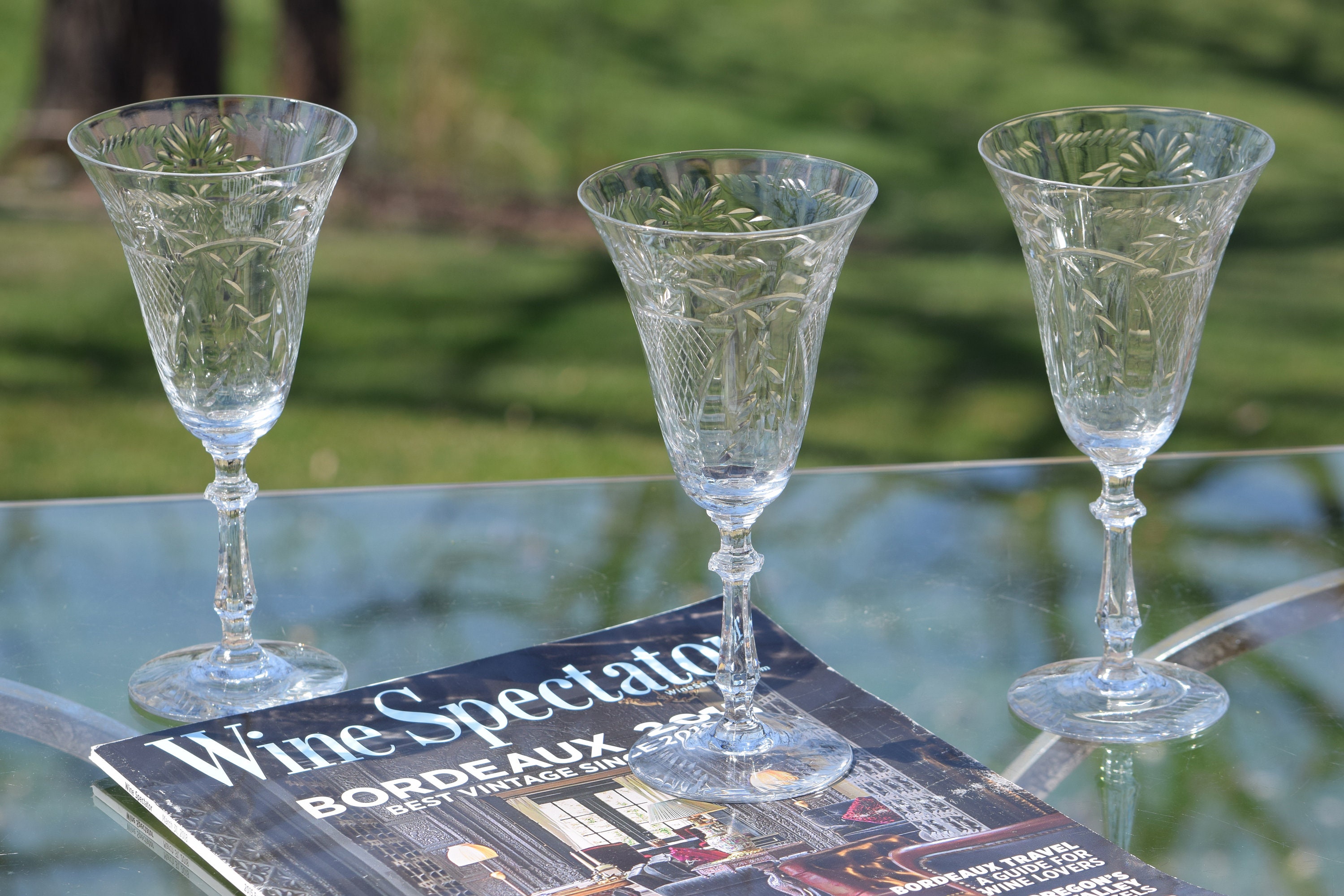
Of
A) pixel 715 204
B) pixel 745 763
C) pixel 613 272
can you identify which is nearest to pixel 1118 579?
pixel 745 763

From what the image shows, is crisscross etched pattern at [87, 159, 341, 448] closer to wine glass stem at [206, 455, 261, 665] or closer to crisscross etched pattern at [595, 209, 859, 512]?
wine glass stem at [206, 455, 261, 665]

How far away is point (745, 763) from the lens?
135cm

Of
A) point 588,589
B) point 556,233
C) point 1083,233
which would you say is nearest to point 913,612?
point 588,589

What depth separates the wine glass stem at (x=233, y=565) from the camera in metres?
1.53

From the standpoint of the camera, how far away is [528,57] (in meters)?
6.10

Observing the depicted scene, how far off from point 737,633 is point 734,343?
0.26m

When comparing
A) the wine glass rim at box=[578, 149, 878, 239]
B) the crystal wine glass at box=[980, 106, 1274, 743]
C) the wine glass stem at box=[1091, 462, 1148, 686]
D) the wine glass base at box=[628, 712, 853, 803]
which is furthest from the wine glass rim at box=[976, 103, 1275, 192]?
the wine glass base at box=[628, 712, 853, 803]

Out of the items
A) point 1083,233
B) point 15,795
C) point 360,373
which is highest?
point 1083,233

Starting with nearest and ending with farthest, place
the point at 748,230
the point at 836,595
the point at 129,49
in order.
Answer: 1. the point at 748,230
2. the point at 836,595
3. the point at 129,49

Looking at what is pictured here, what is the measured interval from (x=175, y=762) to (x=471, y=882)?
0.31 meters

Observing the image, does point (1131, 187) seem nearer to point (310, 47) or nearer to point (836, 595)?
point (836, 595)

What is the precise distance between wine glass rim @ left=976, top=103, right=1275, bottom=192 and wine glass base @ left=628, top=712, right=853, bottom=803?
483 millimetres

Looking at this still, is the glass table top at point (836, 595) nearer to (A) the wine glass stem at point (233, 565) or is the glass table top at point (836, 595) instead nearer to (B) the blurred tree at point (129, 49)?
(A) the wine glass stem at point (233, 565)

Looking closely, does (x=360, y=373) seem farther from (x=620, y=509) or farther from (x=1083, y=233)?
(x=1083, y=233)
